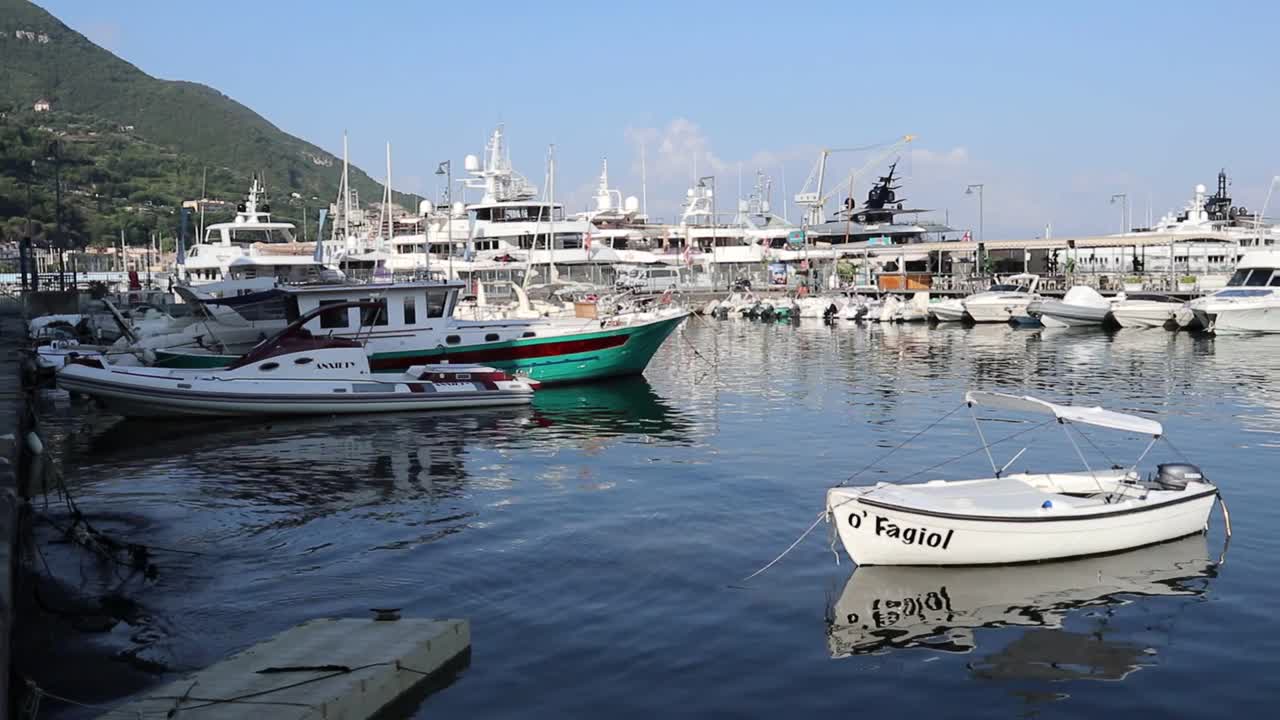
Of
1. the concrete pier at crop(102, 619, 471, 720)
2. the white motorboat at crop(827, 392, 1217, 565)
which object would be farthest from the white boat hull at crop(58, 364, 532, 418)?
the concrete pier at crop(102, 619, 471, 720)

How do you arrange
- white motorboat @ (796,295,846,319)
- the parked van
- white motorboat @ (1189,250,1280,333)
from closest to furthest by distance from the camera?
white motorboat @ (1189,250,1280,333), white motorboat @ (796,295,846,319), the parked van

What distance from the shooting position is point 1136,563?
14.5 m

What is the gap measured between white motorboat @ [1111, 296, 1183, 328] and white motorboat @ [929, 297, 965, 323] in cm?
992

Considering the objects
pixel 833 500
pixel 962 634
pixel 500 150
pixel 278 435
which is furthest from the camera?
pixel 500 150

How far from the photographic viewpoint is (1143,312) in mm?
57938

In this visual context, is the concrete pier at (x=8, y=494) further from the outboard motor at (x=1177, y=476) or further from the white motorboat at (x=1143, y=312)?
the white motorboat at (x=1143, y=312)

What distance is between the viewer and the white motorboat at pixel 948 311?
220 feet

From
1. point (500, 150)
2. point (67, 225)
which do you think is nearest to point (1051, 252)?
point (500, 150)

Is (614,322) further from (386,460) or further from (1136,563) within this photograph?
(1136,563)

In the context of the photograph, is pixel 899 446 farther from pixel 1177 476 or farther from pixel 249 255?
pixel 249 255

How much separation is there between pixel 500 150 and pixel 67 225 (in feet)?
266

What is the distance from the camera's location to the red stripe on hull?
32250mm

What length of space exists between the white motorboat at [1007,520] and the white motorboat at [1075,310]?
47027 mm

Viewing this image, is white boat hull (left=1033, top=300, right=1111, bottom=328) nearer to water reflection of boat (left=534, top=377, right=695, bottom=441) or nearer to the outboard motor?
water reflection of boat (left=534, top=377, right=695, bottom=441)
